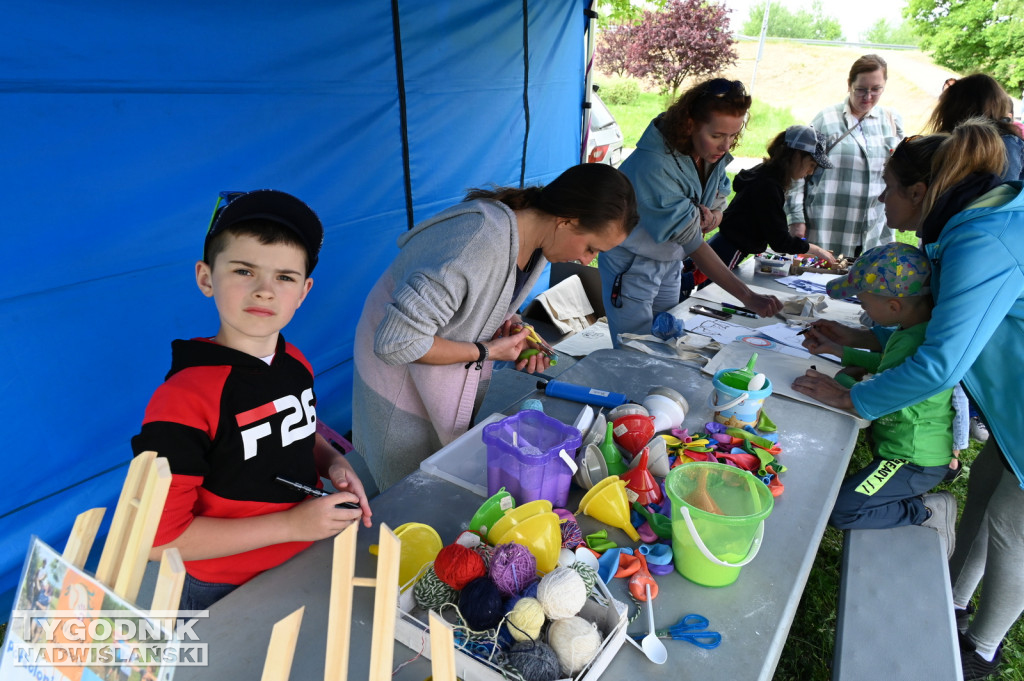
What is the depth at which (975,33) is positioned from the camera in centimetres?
1344

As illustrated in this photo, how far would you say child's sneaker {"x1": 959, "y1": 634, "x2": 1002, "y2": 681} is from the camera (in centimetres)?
199

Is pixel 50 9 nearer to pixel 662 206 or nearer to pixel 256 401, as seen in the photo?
pixel 256 401

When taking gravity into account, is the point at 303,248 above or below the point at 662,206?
above

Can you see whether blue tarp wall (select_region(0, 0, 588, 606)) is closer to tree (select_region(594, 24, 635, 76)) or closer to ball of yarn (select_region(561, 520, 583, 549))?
ball of yarn (select_region(561, 520, 583, 549))

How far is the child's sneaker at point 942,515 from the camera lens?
1908 millimetres

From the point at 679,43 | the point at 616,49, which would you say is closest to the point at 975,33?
the point at 679,43

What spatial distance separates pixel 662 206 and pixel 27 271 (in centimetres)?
235

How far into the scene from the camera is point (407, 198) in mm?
3582

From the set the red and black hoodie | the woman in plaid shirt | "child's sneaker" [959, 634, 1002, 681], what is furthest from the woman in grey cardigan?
the woman in plaid shirt

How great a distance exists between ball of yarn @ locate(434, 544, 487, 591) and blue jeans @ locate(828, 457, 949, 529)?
1.39 metres

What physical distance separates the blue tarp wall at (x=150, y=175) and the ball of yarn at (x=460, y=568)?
193cm

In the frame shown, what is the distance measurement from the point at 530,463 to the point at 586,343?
2626 millimetres

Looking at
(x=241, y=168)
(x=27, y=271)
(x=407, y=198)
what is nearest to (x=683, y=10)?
(x=407, y=198)

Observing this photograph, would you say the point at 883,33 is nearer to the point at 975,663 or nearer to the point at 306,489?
the point at 975,663
